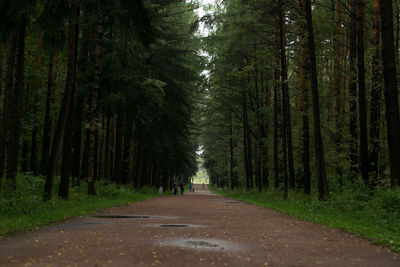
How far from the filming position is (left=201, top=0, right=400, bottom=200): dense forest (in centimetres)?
1450

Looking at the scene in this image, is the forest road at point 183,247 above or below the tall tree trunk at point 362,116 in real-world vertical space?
below

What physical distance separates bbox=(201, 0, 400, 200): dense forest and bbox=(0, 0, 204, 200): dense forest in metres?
3.71

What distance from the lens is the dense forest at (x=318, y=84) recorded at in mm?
14500

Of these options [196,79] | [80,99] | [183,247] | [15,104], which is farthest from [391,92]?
[196,79]

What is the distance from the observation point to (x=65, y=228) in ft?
27.6

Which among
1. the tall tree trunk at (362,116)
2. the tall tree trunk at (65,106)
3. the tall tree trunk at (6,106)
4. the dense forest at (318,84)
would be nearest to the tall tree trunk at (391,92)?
the dense forest at (318,84)

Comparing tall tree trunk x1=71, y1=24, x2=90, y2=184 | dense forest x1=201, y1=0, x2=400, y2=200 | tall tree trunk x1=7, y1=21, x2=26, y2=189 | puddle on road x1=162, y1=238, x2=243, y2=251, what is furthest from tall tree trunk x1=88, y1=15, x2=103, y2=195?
puddle on road x1=162, y1=238, x2=243, y2=251

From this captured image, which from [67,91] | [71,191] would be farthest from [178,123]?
[67,91]

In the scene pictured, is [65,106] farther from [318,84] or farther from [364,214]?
[318,84]

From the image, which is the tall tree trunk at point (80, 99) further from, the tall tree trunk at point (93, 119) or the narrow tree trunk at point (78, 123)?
the tall tree trunk at point (93, 119)

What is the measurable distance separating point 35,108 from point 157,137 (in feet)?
33.4

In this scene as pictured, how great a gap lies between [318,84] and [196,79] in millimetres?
12329

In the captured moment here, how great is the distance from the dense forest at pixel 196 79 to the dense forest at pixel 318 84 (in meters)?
0.08

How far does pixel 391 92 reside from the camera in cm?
1098
